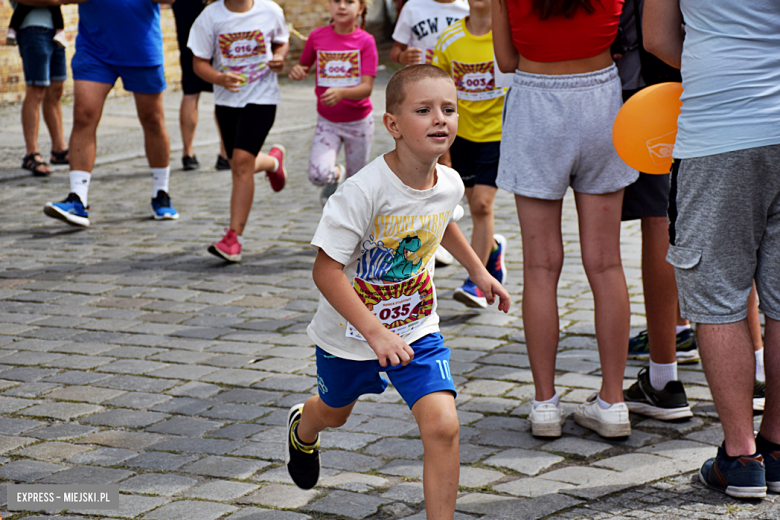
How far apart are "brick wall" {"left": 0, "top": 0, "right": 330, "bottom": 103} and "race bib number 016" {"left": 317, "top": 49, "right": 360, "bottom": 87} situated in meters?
7.46

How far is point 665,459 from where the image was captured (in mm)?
3344

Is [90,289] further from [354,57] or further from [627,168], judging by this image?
[627,168]

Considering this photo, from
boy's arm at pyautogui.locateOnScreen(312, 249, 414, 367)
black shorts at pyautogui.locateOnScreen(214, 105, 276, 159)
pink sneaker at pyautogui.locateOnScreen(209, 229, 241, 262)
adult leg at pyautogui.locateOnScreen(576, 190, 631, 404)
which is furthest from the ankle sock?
black shorts at pyautogui.locateOnScreen(214, 105, 276, 159)

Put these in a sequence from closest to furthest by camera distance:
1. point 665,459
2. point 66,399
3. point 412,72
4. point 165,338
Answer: point 412,72
point 665,459
point 66,399
point 165,338

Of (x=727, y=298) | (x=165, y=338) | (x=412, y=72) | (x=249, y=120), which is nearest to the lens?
(x=412, y=72)

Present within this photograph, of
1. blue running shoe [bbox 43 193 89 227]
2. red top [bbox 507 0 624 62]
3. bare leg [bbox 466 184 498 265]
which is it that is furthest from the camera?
blue running shoe [bbox 43 193 89 227]

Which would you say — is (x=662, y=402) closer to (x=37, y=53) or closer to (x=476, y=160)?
(x=476, y=160)

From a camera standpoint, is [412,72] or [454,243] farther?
[454,243]

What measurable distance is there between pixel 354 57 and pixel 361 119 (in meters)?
0.45

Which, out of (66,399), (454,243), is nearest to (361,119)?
(66,399)

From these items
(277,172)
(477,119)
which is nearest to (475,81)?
(477,119)

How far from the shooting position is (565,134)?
3.51m

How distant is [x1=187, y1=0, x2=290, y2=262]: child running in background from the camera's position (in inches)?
252

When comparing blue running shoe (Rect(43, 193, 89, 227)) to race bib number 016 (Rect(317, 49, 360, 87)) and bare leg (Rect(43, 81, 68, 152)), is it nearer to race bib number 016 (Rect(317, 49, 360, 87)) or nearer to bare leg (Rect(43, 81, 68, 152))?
race bib number 016 (Rect(317, 49, 360, 87))
